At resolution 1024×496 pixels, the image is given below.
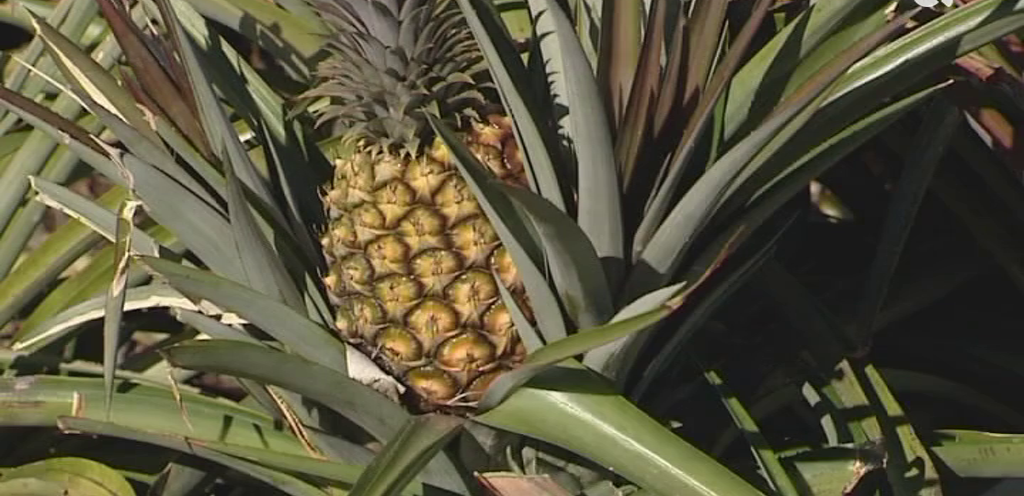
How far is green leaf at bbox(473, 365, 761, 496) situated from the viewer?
0.89m

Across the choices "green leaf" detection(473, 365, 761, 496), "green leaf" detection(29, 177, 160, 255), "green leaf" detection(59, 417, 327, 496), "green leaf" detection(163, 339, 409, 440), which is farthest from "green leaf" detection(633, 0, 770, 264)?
Answer: "green leaf" detection(29, 177, 160, 255)

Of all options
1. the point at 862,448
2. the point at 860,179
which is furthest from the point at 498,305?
the point at 860,179

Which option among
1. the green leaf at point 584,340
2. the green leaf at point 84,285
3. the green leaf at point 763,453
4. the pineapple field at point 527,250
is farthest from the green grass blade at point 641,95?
the green leaf at point 84,285

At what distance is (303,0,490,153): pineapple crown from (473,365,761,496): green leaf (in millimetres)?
236

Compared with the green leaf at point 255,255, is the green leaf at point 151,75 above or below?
above

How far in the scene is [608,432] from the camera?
0.92 metres

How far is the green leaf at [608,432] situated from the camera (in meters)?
0.89

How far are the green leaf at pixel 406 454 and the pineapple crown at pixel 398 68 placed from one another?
23 centimetres

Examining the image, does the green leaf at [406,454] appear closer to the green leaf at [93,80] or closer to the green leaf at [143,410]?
the green leaf at [143,410]

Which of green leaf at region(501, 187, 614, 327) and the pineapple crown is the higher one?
the pineapple crown

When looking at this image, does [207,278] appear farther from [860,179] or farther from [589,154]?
[860,179]

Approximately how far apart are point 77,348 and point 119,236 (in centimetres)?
58

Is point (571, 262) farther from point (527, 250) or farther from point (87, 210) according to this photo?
point (87, 210)

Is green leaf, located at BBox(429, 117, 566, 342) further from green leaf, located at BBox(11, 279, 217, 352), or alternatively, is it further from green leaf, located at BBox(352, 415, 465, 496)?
green leaf, located at BBox(11, 279, 217, 352)
